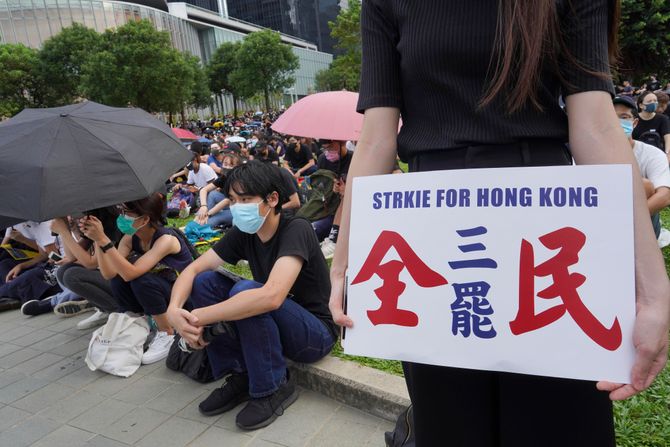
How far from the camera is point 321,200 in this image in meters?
5.39

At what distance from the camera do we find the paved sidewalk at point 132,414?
233 cm

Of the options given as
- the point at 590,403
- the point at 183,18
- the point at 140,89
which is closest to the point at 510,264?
the point at 590,403

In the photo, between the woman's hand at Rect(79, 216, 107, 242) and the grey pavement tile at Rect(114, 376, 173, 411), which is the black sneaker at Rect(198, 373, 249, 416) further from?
the woman's hand at Rect(79, 216, 107, 242)

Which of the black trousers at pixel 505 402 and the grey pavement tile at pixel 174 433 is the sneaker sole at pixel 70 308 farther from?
the black trousers at pixel 505 402

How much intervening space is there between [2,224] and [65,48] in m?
32.3

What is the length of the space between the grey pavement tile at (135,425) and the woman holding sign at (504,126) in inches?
79.0

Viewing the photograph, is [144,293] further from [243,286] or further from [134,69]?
[134,69]

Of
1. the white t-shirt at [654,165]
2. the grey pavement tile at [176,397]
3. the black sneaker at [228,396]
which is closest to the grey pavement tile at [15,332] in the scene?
the grey pavement tile at [176,397]

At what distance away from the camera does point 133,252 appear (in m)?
Result: 3.30

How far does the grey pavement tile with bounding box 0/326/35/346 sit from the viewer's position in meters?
3.98

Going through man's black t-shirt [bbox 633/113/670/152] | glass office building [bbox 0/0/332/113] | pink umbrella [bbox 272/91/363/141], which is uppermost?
glass office building [bbox 0/0/332/113]

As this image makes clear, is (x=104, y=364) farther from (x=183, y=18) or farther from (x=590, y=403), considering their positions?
(x=183, y=18)

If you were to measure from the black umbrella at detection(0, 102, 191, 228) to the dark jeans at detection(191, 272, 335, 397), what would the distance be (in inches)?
31.9

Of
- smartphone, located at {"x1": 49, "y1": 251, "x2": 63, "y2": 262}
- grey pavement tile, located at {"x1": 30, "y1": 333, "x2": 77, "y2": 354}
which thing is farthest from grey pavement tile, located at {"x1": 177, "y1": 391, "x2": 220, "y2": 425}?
smartphone, located at {"x1": 49, "y1": 251, "x2": 63, "y2": 262}
